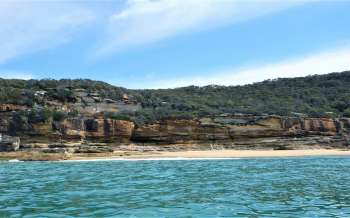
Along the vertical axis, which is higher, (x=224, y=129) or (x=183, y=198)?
(x=224, y=129)

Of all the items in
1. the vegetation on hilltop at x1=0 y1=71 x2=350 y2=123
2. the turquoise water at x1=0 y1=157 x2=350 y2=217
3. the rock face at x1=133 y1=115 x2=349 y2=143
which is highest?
the vegetation on hilltop at x1=0 y1=71 x2=350 y2=123

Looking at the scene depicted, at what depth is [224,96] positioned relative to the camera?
316ft

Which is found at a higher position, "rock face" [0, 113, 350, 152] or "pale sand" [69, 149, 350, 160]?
"rock face" [0, 113, 350, 152]

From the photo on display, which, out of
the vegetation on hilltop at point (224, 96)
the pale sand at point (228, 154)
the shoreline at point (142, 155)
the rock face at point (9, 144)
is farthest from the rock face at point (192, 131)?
the shoreline at point (142, 155)

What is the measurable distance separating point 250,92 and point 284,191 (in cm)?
8323

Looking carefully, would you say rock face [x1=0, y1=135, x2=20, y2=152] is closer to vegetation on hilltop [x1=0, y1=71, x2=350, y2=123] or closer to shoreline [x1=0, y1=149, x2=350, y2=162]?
shoreline [x1=0, y1=149, x2=350, y2=162]

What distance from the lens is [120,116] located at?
222 ft

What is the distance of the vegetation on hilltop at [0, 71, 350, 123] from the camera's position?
238 ft

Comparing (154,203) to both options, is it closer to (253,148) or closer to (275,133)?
(253,148)

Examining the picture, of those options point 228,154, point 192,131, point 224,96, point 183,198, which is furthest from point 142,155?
point 224,96

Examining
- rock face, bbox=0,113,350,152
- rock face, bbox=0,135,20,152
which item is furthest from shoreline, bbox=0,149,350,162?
rock face, bbox=0,113,350,152

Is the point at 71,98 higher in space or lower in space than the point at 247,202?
higher

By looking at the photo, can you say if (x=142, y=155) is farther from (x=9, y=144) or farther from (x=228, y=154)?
(x=9, y=144)

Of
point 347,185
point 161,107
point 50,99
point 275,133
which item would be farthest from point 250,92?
point 347,185
